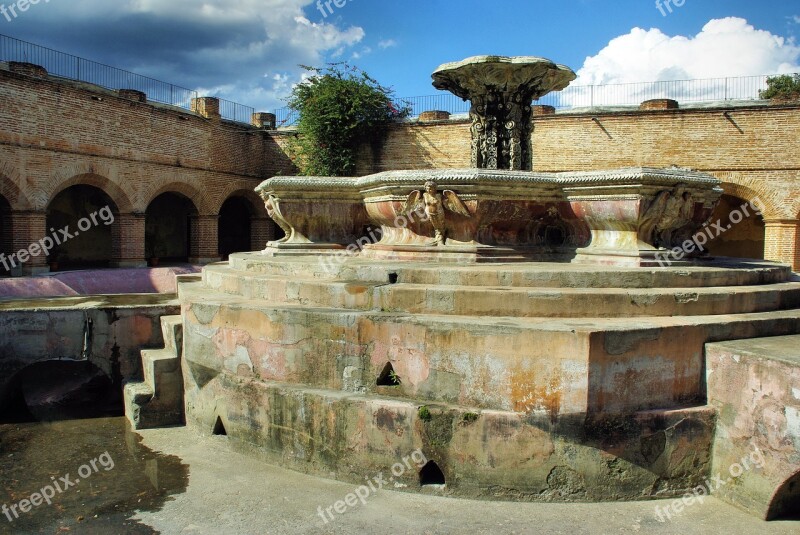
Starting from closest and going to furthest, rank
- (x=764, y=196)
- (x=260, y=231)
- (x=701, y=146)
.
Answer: (x=764, y=196)
(x=701, y=146)
(x=260, y=231)

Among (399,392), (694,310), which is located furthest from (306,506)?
(694,310)

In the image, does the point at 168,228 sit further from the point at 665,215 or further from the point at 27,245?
the point at 665,215

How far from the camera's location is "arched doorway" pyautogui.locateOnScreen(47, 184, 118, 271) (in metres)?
17.0

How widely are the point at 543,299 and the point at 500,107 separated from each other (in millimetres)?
4212

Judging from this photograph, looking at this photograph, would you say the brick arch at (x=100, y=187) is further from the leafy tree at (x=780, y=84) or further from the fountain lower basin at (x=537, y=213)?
the leafy tree at (x=780, y=84)

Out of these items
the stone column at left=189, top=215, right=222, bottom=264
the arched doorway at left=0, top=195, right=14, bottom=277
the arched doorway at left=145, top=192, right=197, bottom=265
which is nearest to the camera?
the arched doorway at left=0, top=195, right=14, bottom=277

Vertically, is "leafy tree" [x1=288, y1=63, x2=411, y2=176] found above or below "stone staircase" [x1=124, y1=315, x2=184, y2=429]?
above

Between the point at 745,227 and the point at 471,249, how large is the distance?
1600 centimetres

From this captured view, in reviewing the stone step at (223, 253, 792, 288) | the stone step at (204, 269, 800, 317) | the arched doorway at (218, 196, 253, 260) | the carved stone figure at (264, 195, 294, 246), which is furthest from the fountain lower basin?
the arched doorway at (218, 196, 253, 260)

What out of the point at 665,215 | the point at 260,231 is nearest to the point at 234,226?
the point at 260,231

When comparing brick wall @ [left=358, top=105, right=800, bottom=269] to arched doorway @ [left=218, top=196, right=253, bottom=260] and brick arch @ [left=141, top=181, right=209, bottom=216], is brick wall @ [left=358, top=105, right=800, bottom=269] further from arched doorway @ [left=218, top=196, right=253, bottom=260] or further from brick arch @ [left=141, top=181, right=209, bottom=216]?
arched doorway @ [left=218, top=196, right=253, bottom=260]

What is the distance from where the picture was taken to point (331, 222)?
803cm

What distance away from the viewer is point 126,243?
53.7ft

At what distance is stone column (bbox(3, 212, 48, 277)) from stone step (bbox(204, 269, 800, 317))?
34.2ft
